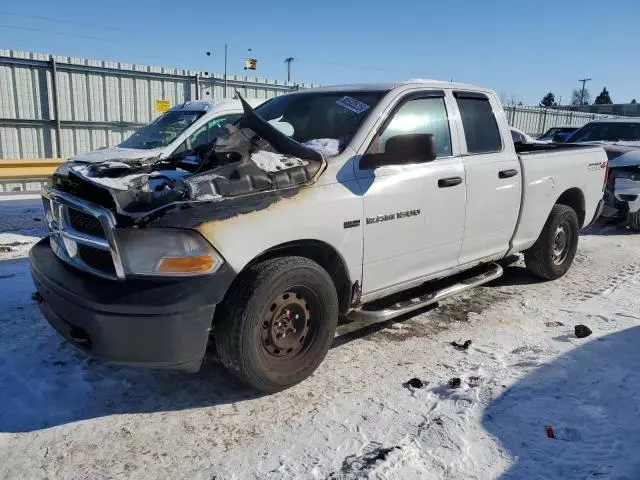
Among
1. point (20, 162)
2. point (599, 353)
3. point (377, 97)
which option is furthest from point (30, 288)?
point (20, 162)

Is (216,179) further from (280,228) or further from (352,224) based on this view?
(352,224)

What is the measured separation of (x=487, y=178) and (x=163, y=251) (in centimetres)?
288

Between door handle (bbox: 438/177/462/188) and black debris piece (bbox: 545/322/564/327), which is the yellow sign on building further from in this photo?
black debris piece (bbox: 545/322/564/327)

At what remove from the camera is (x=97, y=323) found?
8.97 ft

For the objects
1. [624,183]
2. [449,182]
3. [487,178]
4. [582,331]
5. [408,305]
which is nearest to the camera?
[408,305]

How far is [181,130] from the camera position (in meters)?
8.09

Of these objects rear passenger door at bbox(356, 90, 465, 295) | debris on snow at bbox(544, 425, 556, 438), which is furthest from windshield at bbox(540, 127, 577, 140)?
debris on snow at bbox(544, 425, 556, 438)

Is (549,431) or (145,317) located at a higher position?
(145,317)

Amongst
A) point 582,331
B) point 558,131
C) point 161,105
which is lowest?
point 582,331

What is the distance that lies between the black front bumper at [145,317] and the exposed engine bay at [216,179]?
1.18ft

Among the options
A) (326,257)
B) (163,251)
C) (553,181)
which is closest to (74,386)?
(163,251)

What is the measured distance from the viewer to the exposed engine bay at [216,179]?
9.41 ft

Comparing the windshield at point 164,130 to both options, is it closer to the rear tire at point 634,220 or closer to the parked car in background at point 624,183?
the parked car in background at point 624,183

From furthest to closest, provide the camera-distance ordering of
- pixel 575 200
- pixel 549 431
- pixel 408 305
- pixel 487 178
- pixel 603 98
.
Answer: pixel 603 98, pixel 575 200, pixel 487 178, pixel 408 305, pixel 549 431
